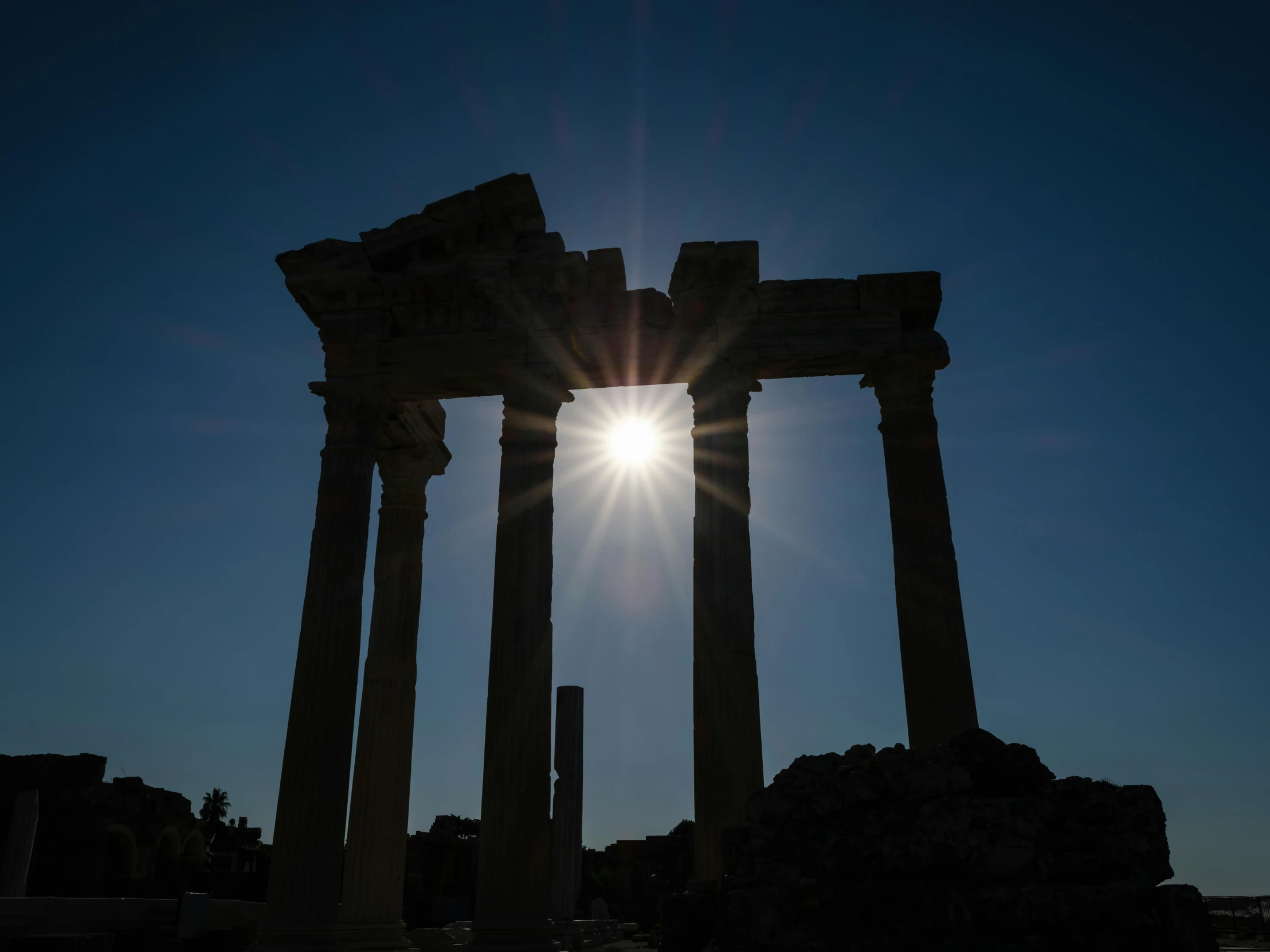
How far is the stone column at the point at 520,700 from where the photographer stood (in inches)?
640

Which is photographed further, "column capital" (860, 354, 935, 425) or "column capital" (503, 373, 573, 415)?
"column capital" (503, 373, 573, 415)

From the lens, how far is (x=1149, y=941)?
661 centimetres

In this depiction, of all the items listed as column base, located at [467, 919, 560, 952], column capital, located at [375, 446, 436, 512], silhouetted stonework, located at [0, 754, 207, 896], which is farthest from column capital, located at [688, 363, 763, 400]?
silhouetted stonework, located at [0, 754, 207, 896]

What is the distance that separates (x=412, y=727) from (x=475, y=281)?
9.52 meters

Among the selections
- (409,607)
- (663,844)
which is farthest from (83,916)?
(663,844)

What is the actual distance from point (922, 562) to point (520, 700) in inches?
297

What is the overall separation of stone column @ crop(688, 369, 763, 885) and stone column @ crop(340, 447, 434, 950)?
22.3 feet

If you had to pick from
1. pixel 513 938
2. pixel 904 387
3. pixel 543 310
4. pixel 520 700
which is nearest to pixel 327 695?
pixel 520 700

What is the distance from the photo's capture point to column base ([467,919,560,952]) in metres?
15.7

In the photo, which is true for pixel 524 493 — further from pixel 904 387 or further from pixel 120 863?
pixel 120 863

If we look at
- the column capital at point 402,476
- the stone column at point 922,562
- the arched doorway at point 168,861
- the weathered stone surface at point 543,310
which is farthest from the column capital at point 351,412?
the arched doorway at point 168,861

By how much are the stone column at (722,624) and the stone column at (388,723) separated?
681cm

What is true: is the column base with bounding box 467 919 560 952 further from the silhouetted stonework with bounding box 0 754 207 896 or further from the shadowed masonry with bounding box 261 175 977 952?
the silhouetted stonework with bounding box 0 754 207 896

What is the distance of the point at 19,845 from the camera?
30.1 metres
